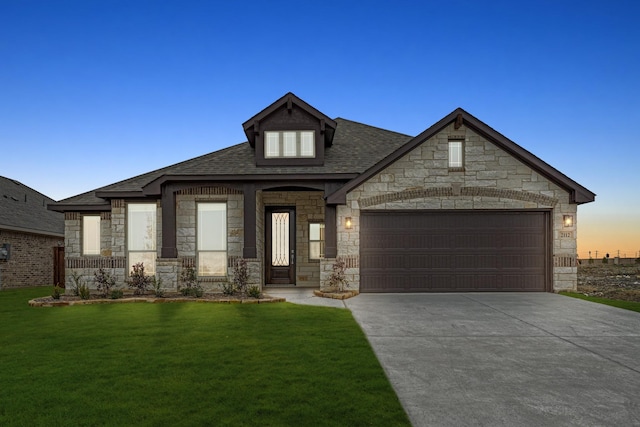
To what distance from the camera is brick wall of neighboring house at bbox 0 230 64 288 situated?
58.9 ft

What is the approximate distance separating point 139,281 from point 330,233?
638cm

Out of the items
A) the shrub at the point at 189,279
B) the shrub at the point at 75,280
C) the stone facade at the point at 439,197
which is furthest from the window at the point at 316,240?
the shrub at the point at 75,280

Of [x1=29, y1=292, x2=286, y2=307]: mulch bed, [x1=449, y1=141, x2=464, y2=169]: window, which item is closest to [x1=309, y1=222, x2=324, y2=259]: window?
[x1=29, y1=292, x2=286, y2=307]: mulch bed

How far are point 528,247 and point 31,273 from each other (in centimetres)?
2321

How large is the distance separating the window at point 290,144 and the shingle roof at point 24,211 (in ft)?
44.7

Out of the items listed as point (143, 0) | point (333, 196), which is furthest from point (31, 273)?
point (333, 196)

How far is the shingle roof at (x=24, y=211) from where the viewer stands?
18344mm

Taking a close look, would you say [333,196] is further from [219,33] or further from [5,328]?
[219,33]

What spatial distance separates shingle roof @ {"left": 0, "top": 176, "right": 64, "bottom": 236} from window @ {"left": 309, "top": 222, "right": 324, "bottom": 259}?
1458 cm

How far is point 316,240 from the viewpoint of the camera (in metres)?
14.8

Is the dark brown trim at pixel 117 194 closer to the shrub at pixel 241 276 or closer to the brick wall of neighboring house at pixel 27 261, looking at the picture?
the shrub at pixel 241 276

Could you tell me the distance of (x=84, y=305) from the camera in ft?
35.4

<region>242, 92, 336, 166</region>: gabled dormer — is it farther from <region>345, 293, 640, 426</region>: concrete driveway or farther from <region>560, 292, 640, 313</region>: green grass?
<region>560, 292, 640, 313</region>: green grass

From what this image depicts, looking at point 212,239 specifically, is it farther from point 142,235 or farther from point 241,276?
point 142,235
